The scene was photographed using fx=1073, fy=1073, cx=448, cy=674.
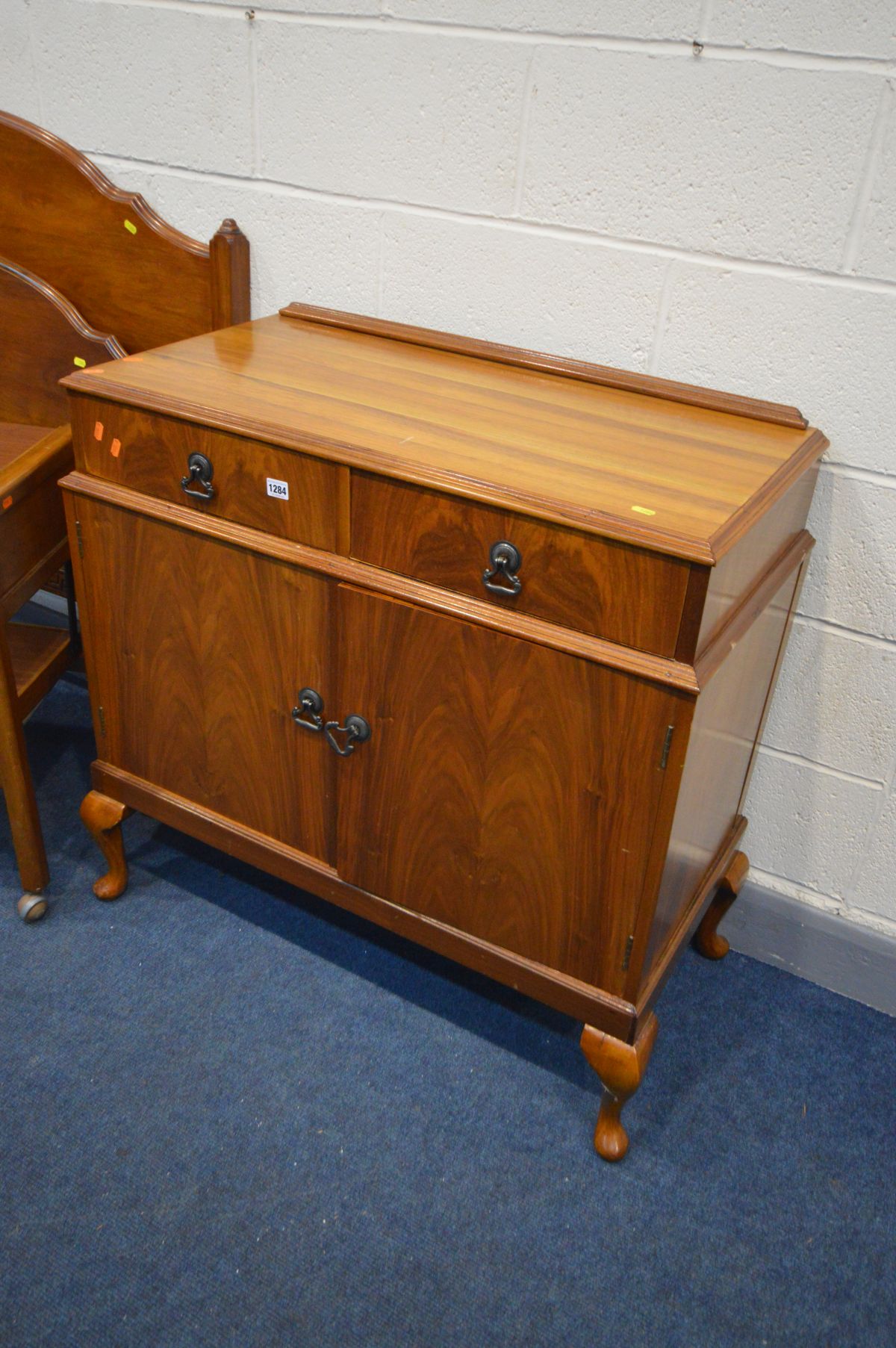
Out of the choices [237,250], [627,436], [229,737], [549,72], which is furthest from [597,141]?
[229,737]

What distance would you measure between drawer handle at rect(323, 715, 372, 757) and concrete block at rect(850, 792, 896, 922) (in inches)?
30.3

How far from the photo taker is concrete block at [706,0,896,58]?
3.84 feet

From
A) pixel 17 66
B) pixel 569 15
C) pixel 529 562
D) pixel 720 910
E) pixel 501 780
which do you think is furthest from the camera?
pixel 17 66

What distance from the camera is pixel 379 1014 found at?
156 centimetres

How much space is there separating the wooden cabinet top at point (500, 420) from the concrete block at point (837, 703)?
299 mm

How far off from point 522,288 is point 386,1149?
45.9 inches

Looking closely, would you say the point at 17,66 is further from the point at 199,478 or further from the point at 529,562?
the point at 529,562

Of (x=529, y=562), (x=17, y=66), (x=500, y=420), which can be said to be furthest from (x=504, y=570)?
(x=17, y=66)

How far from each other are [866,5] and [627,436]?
519 millimetres

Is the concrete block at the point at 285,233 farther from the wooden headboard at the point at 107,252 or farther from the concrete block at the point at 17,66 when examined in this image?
the concrete block at the point at 17,66

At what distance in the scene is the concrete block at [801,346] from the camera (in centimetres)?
130

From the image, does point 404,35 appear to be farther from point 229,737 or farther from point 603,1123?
point 603,1123

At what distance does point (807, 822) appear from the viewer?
1.61 metres

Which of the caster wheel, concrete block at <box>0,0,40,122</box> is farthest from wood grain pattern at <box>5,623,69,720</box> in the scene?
concrete block at <box>0,0,40,122</box>
